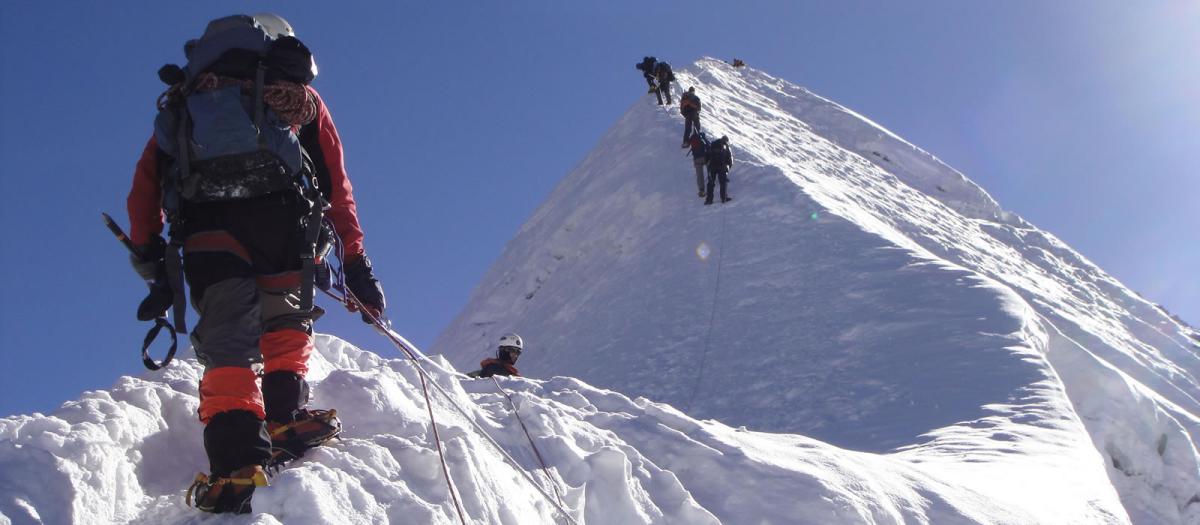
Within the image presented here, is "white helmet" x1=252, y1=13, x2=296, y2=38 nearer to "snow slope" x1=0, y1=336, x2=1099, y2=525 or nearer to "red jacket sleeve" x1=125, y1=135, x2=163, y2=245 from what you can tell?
"red jacket sleeve" x1=125, y1=135, x2=163, y2=245

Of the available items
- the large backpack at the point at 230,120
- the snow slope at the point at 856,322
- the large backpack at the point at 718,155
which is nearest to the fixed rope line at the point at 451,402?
the large backpack at the point at 230,120

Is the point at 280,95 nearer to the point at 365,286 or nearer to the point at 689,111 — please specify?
the point at 365,286

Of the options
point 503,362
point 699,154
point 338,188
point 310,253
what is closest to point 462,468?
point 310,253

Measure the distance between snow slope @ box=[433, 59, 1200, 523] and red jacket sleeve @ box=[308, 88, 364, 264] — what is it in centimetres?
338

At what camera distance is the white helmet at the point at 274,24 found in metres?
3.49

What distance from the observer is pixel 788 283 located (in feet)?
38.6

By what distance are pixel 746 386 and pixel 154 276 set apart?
7015 mm

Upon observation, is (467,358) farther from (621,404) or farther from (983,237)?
(983,237)

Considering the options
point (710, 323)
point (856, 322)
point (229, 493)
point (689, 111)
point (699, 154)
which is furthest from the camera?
point (689, 111)

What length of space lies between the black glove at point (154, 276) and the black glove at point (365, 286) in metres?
0.79

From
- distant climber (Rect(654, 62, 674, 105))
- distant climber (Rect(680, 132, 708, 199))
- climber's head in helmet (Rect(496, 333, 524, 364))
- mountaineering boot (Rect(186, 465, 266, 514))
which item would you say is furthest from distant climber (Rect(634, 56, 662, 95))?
mountaineering boot (Rect(186, 465, 266, 514))

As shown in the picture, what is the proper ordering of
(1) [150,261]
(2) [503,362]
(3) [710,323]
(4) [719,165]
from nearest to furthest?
1. (1) [150,261]
2. (2) [503,362]
3. (3) [710,323]
4. (4) [719,165]

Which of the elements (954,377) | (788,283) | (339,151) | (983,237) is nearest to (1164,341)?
(983,237)

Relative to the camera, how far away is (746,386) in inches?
368
